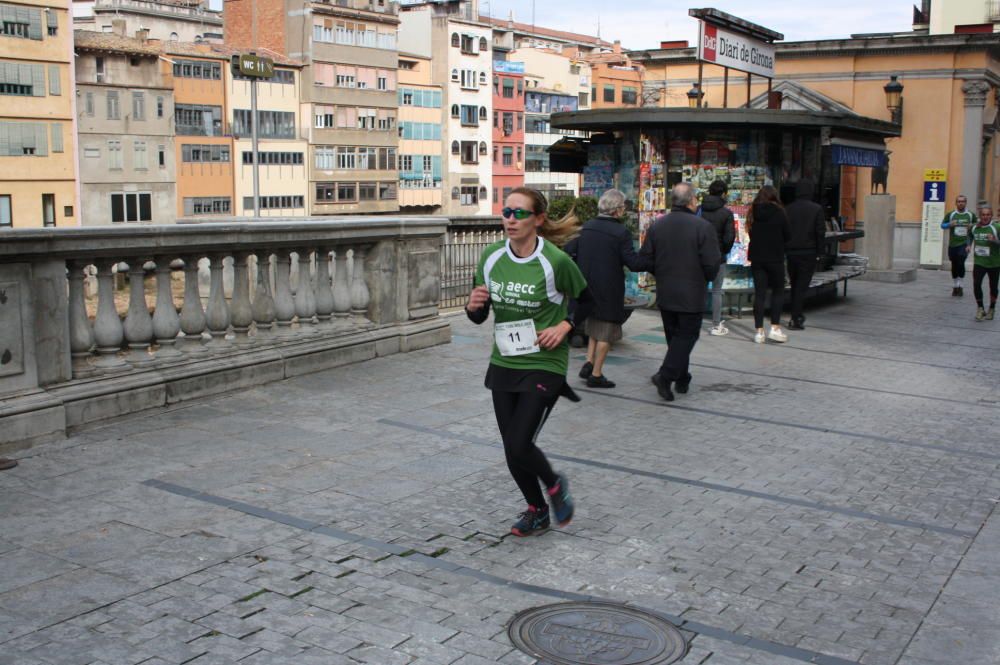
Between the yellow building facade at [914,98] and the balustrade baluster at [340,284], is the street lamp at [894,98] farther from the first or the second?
the balustrade baluster at [340,284]

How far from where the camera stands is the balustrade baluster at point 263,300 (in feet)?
31.7

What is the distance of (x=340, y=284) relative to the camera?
35.2 ft

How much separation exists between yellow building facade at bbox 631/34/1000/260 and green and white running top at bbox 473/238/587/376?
24.6 metres

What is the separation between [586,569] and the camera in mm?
5547

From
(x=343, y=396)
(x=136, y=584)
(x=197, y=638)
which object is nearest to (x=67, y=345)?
(x=343, y=396)

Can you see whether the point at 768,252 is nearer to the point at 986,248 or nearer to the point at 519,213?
the point at 986,248

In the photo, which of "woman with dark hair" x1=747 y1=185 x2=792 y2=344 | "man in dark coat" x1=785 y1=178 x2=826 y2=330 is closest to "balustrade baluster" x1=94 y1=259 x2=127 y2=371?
"woman with dark hair" x1=747 y1=185 x2=792 y2=344

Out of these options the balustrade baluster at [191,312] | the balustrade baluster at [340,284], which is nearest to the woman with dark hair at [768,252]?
the balustrade baluster at [340,284]

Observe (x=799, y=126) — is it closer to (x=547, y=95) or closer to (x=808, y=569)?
(x=808, y=569)

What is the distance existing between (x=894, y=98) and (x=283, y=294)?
75.0 feet

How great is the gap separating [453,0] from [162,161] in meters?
44.7

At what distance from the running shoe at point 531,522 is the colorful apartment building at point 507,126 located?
98752mm

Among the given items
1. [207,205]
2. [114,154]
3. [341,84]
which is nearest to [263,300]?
[114,154]

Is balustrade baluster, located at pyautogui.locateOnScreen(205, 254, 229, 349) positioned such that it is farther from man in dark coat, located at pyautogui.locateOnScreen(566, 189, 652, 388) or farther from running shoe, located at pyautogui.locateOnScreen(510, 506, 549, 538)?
running shoe, located at pyautogui.locateOnScreen(510, 506, 549, 538)
